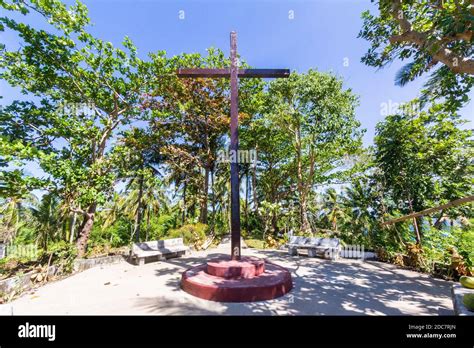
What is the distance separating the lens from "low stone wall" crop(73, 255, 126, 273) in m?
7.34

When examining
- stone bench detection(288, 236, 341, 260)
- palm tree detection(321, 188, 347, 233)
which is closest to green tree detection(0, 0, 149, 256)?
stone bench detection(288, 236, 341, 260)

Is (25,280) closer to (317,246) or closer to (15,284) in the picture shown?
(15,284)

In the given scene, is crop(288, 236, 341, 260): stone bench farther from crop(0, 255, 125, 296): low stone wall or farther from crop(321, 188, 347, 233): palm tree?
crop(0, 255, 125, 296): low stone wall

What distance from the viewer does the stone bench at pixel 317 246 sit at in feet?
31.2

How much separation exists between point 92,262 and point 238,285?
6.45 meters

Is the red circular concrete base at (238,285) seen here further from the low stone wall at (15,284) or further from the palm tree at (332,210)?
the palm tree at (332,210)

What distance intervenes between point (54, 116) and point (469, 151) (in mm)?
19467

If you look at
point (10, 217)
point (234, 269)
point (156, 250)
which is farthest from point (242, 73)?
point (10, 217)

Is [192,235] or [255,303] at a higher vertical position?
[255,303]

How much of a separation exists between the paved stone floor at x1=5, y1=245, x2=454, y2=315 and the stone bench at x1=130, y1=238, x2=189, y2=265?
0.95m

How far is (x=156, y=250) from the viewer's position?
9.12 metres

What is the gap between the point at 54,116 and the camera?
8.22 m
